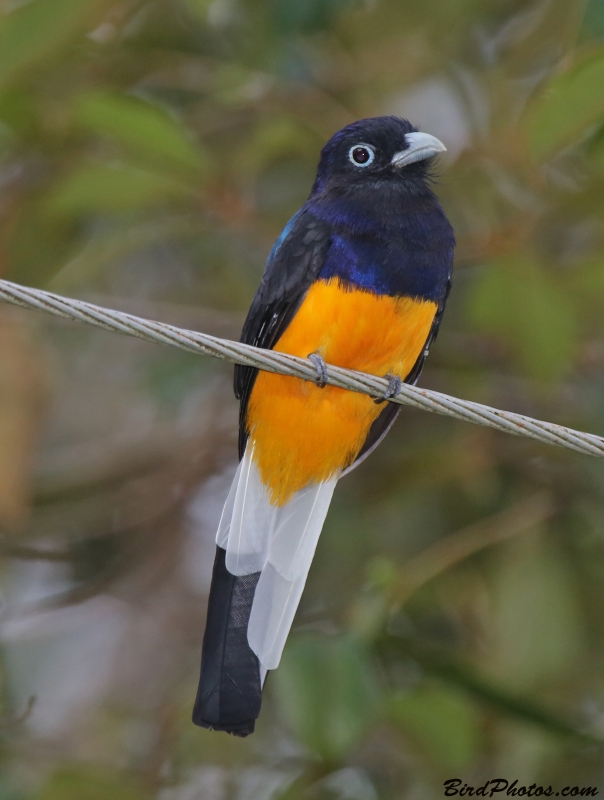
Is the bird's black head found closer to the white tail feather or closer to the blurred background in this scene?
the blurred background

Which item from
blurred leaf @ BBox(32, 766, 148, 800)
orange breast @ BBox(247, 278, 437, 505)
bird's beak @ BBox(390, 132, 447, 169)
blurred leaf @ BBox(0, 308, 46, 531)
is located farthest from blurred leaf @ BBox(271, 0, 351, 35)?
blurred leaf @ BBox(32, 766, 148, 800)

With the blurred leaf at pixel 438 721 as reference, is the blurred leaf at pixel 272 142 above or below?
above

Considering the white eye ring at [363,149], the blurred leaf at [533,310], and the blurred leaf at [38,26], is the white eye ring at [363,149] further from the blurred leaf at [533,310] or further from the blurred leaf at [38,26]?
the blurred leaf at [38,26]

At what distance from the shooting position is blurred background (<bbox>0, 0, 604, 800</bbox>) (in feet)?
11.5

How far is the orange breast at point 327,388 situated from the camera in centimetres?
324

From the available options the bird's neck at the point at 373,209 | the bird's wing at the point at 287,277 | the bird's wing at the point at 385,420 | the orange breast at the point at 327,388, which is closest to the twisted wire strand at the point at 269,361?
the orange breast at the point at 327,388

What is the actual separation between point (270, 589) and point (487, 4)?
2832mm

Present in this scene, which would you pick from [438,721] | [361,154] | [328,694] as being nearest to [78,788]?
[328,694]

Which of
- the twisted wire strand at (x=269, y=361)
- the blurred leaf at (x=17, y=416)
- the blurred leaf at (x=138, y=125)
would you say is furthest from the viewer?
the blurred leaf at (x=17, y=416)

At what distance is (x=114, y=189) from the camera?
12.2 feet

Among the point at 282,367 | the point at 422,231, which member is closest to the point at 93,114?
the point at 422,231

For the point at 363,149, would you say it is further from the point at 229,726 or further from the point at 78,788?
the point at 78,788

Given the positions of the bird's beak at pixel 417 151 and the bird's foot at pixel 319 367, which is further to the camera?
the bird's beak at pixel 417 151

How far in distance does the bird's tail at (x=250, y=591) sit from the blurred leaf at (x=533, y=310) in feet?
2.95
